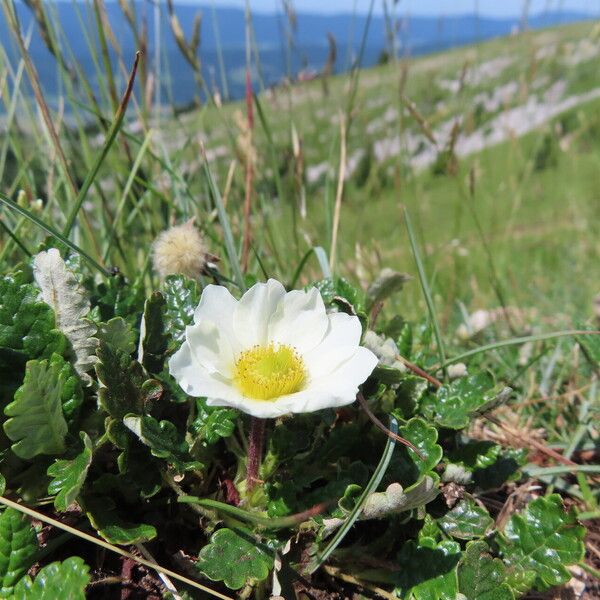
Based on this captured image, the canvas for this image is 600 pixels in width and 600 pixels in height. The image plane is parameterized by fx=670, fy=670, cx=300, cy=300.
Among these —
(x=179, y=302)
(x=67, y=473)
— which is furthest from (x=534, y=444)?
(x=67, y=473)

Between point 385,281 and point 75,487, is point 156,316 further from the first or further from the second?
point 385,281

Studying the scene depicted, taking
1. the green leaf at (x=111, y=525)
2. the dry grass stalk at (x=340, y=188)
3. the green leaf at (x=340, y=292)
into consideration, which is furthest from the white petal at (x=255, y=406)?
the dry grass stalk at (x=340, y=188)

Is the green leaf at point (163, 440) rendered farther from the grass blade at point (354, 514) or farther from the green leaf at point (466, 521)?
the green leaf at point (466, 521)

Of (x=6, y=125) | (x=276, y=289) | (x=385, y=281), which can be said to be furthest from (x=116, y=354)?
(x=6, y=125)

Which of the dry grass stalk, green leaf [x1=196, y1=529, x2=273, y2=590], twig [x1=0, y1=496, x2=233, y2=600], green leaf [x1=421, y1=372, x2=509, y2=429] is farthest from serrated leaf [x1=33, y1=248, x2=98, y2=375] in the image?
the dry grass stalk

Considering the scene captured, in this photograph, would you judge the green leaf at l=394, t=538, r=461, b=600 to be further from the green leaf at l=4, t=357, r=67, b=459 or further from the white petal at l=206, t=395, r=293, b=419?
the green leaf at l=4, t=357, r=67, b=459

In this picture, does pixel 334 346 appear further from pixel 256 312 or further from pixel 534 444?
pixel 534 444
